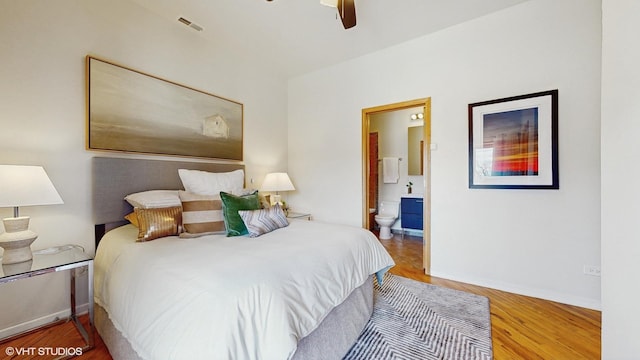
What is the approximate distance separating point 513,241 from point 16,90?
14.0 feet

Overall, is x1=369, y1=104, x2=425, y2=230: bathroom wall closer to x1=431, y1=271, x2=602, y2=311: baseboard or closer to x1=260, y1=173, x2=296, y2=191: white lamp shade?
x1=431, y1=271, x2=602, y2=311: baseboard

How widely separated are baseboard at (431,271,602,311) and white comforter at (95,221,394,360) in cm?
166

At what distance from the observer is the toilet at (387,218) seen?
15.2ft

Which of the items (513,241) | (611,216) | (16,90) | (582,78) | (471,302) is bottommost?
(471,302)

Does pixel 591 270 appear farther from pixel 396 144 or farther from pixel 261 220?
pixel 396 144

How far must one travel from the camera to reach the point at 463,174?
2.72 metres

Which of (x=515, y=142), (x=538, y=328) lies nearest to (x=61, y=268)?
(x=538, y=328)

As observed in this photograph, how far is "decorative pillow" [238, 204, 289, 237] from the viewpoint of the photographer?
1861 millimetres

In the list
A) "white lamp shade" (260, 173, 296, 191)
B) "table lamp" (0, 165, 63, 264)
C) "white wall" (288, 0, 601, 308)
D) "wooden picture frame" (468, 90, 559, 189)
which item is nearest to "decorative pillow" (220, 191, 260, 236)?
"table lamp" (0, 165, 63, 264)

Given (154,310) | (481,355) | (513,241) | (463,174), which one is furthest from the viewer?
(463,174)

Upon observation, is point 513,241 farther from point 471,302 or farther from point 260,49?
point 260,49

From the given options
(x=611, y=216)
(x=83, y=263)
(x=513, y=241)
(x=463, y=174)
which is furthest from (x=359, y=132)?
(x=83, y=263)

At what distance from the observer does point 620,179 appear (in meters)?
0.82

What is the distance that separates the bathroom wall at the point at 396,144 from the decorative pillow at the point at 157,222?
4.09m
